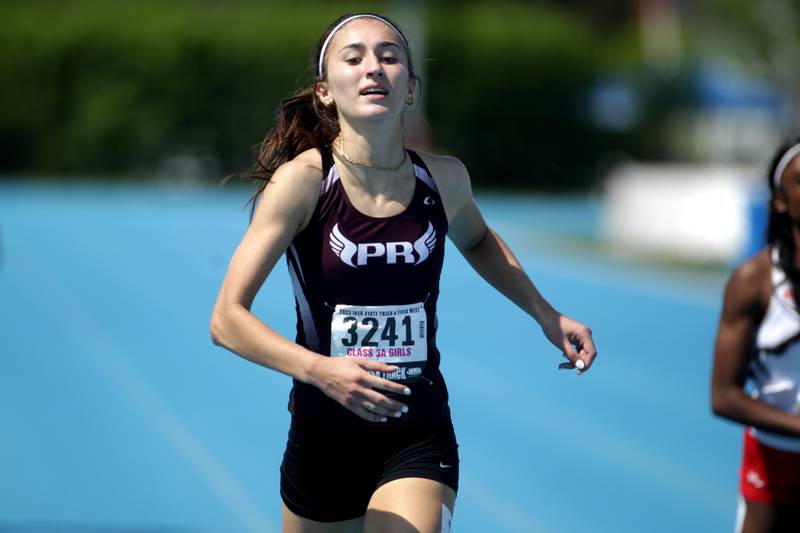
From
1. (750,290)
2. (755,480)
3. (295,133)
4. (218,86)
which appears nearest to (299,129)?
(295,133)

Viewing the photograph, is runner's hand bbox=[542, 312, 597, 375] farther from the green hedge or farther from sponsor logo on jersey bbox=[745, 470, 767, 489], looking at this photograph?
the green hedge

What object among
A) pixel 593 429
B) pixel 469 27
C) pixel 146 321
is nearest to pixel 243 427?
pixel 593 429

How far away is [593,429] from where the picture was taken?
28.0 feet

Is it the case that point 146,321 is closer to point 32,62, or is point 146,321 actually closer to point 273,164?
point 273,164

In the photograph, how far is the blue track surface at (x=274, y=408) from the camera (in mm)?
6734

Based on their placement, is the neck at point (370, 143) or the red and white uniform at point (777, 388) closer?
the neck at point (370, 143)

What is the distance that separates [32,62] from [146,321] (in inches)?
980

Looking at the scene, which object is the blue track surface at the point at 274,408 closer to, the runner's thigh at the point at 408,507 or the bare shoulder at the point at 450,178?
the runner's thigh at the point at 408,507

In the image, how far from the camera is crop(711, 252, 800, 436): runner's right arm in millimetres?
3658

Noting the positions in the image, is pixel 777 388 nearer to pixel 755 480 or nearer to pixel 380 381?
pixel 755 480

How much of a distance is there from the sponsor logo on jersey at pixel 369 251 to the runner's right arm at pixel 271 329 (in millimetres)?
104

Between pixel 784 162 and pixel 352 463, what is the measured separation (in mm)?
1597

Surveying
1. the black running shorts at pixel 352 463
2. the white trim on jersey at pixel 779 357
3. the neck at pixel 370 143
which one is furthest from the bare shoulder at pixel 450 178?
the white trim on jersey at pixel 779 357

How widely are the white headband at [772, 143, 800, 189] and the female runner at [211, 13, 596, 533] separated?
1.03 m
